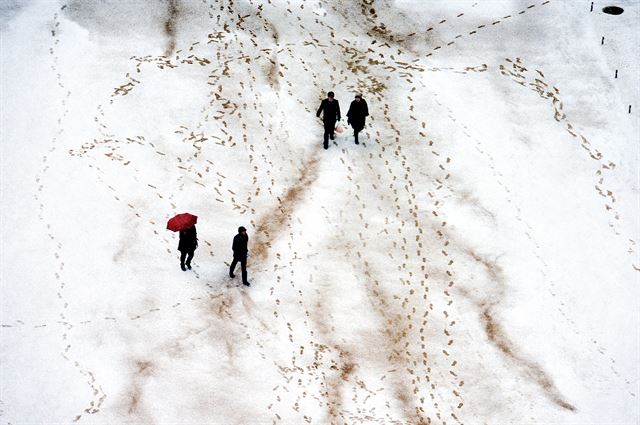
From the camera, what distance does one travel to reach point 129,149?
26047 mm

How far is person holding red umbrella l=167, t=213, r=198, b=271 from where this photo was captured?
68.1 feet

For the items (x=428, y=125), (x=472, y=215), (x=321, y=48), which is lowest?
(x=472, y=215)

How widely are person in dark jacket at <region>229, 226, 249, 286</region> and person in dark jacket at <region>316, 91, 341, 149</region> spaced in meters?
6.56

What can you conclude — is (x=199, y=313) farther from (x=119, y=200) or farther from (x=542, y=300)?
(x=542, y=300)

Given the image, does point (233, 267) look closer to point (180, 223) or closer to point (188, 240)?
point (188, 240)

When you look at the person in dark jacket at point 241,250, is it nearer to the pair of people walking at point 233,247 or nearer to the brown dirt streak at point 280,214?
the pair of people walking at point 233,247

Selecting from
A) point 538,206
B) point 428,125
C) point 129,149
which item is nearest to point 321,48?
point 428,125

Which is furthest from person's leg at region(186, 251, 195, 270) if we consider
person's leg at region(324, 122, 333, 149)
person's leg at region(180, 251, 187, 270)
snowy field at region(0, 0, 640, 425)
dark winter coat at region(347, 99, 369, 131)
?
dark winter coat at region(347, 99, 369, 131)

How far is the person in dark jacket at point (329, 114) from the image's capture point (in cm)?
2566

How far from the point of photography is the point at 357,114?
85.3ft

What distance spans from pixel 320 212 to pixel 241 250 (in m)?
4.20

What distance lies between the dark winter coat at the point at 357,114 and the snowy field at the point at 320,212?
121 cm

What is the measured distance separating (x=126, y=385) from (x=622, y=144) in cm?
1924

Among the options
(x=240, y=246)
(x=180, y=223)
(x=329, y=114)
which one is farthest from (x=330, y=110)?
(x=180, y=223)
